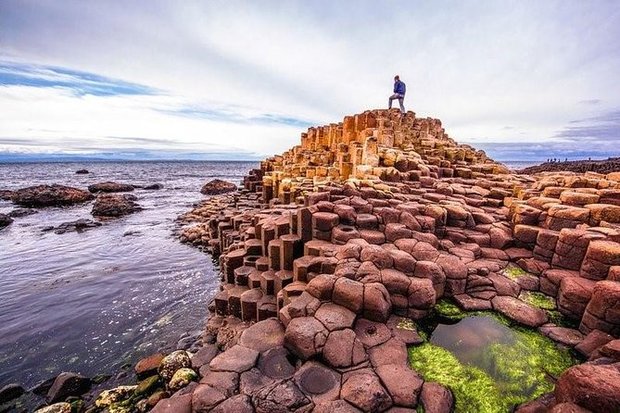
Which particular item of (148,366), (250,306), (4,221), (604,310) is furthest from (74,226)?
(604,310)

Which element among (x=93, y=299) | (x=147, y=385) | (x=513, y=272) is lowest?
(x=93, y=299)

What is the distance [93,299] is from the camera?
11.4m

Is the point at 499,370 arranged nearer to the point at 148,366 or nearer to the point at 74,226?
the point at 148,366

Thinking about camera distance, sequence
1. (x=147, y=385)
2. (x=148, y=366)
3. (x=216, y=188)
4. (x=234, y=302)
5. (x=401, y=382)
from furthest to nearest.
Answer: (x=216, y=188) → (x=234, y=302) → (x=148, y=366) → (x=147, y=385) → (x=401, y=382)

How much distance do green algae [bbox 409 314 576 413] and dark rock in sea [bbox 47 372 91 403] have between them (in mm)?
7659

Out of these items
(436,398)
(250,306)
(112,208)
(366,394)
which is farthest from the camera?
(112,208)

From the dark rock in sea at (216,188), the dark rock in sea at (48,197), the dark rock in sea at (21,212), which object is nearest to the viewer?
the dark rock in sea at (21,212)

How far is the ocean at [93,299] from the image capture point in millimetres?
8336

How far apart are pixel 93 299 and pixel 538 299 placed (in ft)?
46.7

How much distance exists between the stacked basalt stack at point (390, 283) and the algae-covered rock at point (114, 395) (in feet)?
7.01

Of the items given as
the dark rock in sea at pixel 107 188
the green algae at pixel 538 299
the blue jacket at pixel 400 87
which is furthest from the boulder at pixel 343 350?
the dark rock in sea at pixel 107 188

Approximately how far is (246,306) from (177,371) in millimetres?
2127

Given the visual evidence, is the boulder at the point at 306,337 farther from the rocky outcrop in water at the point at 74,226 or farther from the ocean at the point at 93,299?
the rocky outcrop in water at the point at 74,226

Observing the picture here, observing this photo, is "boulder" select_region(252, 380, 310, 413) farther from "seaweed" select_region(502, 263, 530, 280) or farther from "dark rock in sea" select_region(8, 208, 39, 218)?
"dark rock in sea" select_region(8, 208, 39, 218)
